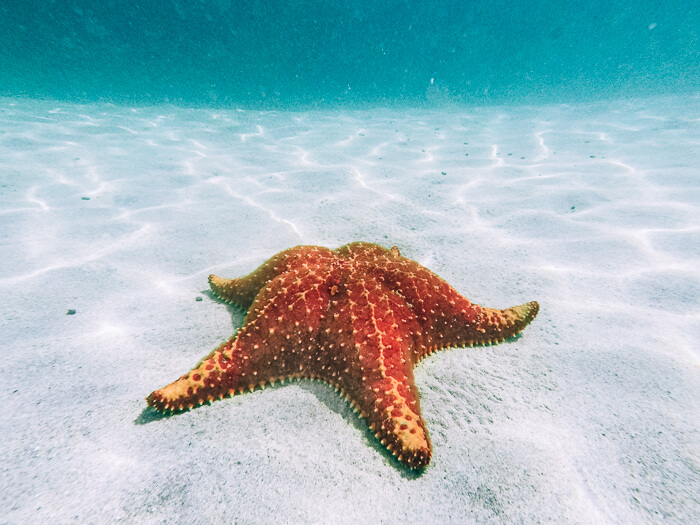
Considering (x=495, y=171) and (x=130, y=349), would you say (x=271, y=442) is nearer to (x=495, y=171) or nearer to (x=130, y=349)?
(x=130, y=349)

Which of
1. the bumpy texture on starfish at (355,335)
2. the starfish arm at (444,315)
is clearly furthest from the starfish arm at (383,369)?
the starfish arm at (444,315)

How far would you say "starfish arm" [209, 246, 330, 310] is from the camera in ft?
8.73

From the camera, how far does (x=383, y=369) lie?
1.94m

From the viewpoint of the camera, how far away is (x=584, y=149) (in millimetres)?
8383

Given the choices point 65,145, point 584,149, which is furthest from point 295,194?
point 584,149

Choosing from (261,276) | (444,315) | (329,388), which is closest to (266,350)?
(329,388)

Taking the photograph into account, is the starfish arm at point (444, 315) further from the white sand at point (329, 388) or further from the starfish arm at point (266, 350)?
the starfish arm at point (266, 350)

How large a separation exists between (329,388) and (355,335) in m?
0.49

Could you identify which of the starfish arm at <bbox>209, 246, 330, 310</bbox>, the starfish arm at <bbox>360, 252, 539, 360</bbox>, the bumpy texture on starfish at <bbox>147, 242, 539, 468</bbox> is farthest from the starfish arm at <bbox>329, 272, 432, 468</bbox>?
the starfish arm at <bbox>209, 246, 330, 310</bbox>

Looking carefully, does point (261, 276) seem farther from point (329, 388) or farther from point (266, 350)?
point (329, 388)

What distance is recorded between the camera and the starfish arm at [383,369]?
1.72 metres

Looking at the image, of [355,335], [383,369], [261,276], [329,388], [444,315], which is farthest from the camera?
[261,276]

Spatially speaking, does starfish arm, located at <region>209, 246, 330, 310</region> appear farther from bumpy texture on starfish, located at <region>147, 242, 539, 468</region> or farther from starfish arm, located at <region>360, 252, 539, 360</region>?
starfish arm, located at <region>360, 252, 539, 360</region>

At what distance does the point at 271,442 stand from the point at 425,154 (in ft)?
27.0
